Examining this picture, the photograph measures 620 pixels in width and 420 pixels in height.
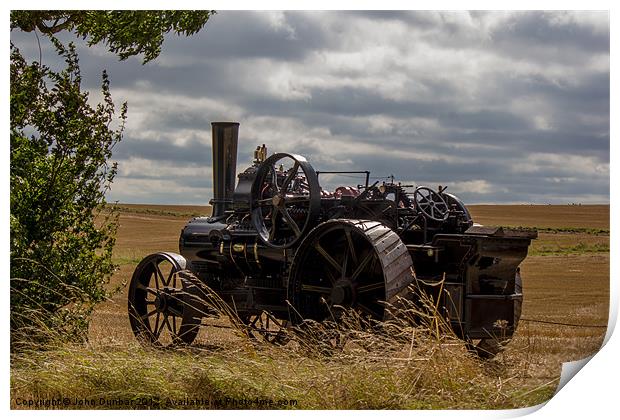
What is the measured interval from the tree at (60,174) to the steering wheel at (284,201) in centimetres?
192

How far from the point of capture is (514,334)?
10.9 meters

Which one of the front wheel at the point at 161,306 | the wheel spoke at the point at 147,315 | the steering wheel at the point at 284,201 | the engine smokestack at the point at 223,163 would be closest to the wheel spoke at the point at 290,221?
the steering wheel at the point at 284,201

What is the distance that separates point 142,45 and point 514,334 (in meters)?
5.51

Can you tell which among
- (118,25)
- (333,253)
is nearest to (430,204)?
(333,253)

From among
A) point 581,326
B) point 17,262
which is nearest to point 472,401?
point 581,326

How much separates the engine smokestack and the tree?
169 centimetres

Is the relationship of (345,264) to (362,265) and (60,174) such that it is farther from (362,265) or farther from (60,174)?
(60,174)

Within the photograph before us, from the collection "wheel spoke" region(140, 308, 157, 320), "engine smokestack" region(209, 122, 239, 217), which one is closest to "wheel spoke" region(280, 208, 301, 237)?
"engine smokestack" region(209, 122, 239, 217)

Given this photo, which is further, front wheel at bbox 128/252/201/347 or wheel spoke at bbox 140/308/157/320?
wheel spoke at bbox 140/308/157/320

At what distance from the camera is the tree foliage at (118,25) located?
1078 centimetres

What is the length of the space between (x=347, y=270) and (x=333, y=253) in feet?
1.14

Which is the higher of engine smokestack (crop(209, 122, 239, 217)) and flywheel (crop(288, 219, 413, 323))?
Answer: engine smokestack (crop(209, 122, 239, 217))

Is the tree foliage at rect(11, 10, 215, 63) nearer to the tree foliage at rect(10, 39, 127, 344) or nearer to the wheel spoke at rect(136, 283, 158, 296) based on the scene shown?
the tree foliage at rect(10, 39, 127, 344)

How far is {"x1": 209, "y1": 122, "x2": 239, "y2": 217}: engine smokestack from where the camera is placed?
1304cm
